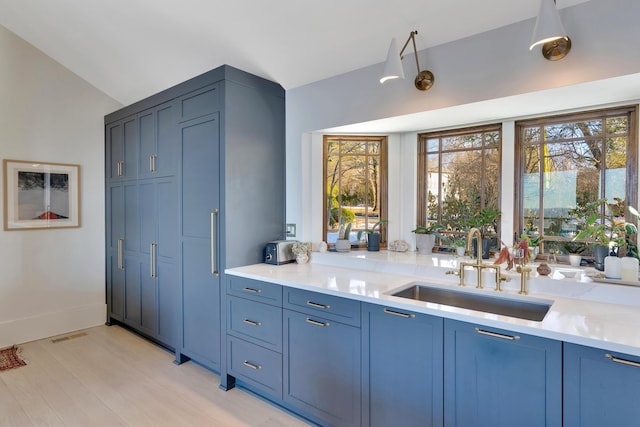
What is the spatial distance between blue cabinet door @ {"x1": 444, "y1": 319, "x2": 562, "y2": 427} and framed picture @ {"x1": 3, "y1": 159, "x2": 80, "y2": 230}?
3.86 m

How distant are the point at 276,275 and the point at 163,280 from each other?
1.37m

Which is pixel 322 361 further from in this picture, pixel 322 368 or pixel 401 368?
pixel 401 368

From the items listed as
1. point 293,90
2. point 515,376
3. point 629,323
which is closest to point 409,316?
point 515,376

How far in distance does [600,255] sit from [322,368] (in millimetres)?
1689

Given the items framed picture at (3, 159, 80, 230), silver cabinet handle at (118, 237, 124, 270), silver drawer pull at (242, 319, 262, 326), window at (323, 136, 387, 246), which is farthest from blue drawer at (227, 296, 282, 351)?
framed picture at (3, 159, 80, 230)

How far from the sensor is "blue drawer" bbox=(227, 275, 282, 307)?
2225 millimetres

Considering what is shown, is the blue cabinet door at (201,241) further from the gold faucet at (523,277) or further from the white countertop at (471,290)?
the gold faucet at (523,277)

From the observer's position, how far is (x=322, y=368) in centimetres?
201

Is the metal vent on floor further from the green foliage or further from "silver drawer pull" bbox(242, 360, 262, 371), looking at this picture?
the green foliage

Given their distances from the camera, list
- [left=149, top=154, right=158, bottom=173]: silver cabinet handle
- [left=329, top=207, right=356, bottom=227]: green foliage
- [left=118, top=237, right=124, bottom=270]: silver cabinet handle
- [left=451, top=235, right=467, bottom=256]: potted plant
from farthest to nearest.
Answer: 1. [left=118, top=237, right=124, bottom=270]: silver cabinet handle
2. [left=149, top=154, right=158, bottom=173]: silver cabinet handle
3. [left=329, top=207, right=356, bottom=227]: green foliage
4. [left=451, top=235, right=467, bottom=256]: potted plant

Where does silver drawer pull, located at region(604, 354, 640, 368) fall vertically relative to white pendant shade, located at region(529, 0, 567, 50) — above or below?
below

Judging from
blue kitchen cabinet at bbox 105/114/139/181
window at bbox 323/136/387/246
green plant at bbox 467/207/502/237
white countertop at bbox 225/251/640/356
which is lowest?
white countertop at bbox 225/251/640/356

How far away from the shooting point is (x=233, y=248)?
2559 mm

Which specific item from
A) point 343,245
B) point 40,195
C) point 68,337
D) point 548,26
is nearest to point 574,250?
point 548,26
